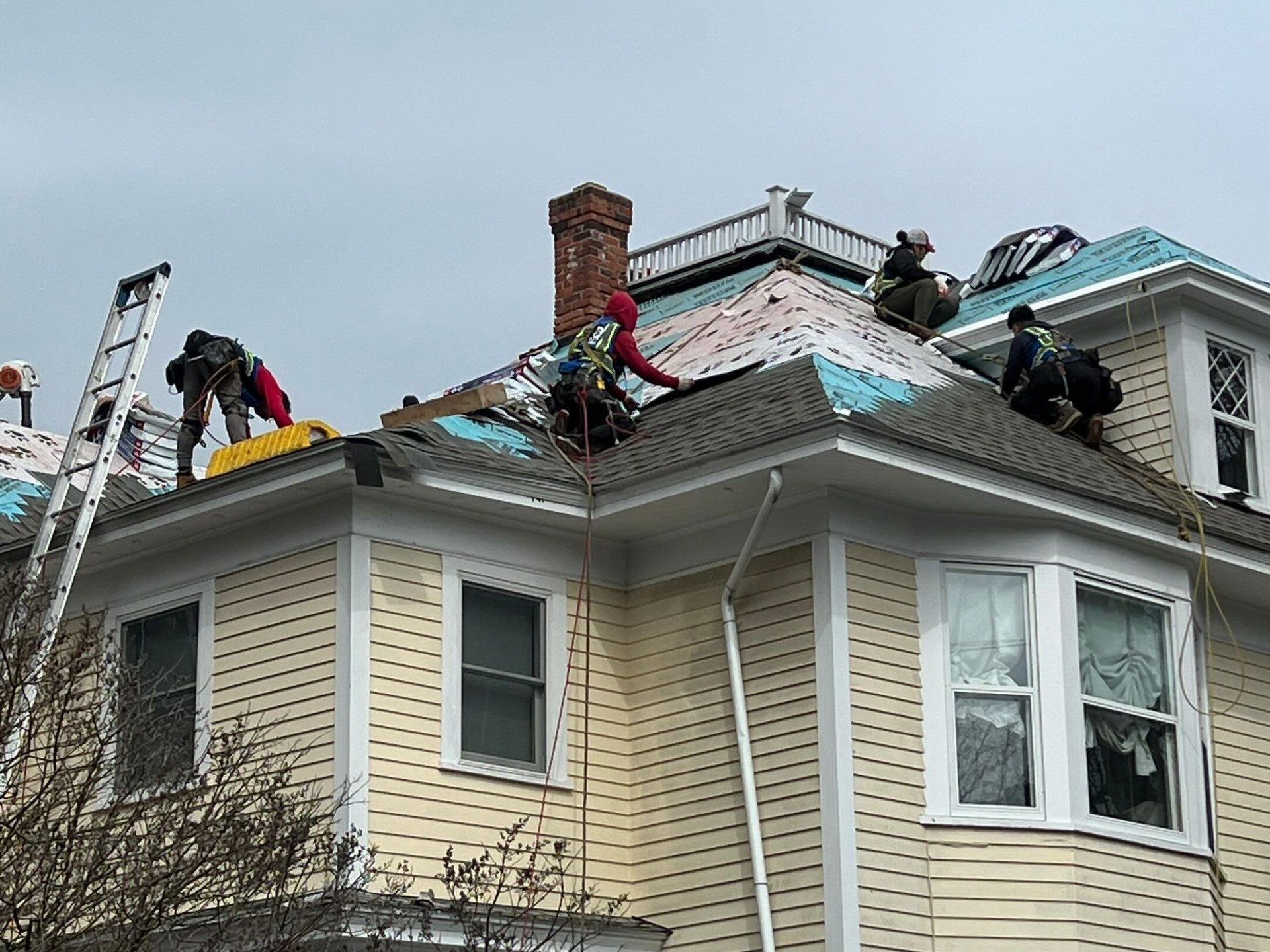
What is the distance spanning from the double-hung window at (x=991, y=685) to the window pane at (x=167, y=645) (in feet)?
18.3

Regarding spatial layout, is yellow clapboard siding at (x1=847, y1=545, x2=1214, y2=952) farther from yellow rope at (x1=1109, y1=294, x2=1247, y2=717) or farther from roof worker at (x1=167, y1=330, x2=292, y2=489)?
roof worker at (x1=167, y1=330, x2=292, y2=489)

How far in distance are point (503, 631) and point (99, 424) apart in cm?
331

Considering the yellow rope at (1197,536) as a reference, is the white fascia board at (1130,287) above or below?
above

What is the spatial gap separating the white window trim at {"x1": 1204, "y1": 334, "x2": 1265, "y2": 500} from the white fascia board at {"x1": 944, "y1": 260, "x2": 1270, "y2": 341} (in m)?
0.46

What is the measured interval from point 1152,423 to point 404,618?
7.11 meters

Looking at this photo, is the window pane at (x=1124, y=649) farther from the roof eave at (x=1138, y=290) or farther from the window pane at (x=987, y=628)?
the roof eave at (x=1138, y=290)

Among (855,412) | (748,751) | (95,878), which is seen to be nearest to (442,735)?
(748,751)

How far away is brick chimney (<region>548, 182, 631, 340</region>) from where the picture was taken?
22422mm

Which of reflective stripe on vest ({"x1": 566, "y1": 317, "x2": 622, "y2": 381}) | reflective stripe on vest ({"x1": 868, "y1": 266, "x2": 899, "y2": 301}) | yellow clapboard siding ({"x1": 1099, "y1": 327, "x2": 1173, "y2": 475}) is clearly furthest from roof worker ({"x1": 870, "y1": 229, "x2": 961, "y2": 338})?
reflective stripe on vest ({"x1": 566, "y1": 317, "x2": 622, "y2": 381})

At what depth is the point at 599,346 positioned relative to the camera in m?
18.8

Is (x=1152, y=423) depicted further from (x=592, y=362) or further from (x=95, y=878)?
(x=95, y=878)

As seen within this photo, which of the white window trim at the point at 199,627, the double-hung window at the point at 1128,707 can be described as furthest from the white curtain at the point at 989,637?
the white window trim at the point at 199,627

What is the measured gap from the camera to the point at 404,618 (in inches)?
Result: 639

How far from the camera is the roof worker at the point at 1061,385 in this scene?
62.6 feet
